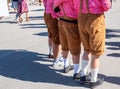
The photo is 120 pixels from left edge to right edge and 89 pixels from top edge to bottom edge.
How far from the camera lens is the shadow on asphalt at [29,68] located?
6468 mm

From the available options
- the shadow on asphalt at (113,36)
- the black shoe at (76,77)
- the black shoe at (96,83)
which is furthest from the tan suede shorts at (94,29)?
the shadow on asphalt at (113,36)

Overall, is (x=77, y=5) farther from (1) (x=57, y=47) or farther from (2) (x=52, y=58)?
(2) (x=52, y=58)

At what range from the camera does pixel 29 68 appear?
24.0ft

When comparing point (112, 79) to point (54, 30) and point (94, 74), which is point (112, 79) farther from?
point (54, 30)

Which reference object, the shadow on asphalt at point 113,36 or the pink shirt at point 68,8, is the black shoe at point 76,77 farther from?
the shadow on asphalt at point 113,36

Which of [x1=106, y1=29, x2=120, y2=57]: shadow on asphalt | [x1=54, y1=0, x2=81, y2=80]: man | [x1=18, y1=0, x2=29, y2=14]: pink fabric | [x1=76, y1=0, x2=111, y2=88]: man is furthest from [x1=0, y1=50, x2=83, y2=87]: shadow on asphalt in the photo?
[x1=18, y1=0, x2=29, y2=14]: pink fabric

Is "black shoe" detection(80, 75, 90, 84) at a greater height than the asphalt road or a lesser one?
greater

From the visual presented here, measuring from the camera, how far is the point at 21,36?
11.7 metres

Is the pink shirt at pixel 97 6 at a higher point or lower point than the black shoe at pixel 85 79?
higher

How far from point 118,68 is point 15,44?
413cm

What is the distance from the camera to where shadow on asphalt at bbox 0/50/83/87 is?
647 cm

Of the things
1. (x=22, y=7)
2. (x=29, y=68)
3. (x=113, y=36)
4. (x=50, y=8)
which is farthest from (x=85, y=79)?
(x=22, y=7)

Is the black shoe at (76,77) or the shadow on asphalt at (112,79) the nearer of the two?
the shadow on asphalt at (112,79)

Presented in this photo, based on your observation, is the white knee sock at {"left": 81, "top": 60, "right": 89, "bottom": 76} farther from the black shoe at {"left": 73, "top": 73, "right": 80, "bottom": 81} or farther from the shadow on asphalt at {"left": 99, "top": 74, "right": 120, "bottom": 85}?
the shadow on asphalt at {"left": 99, "top": 74, "right": 120, "bottom": 85}
